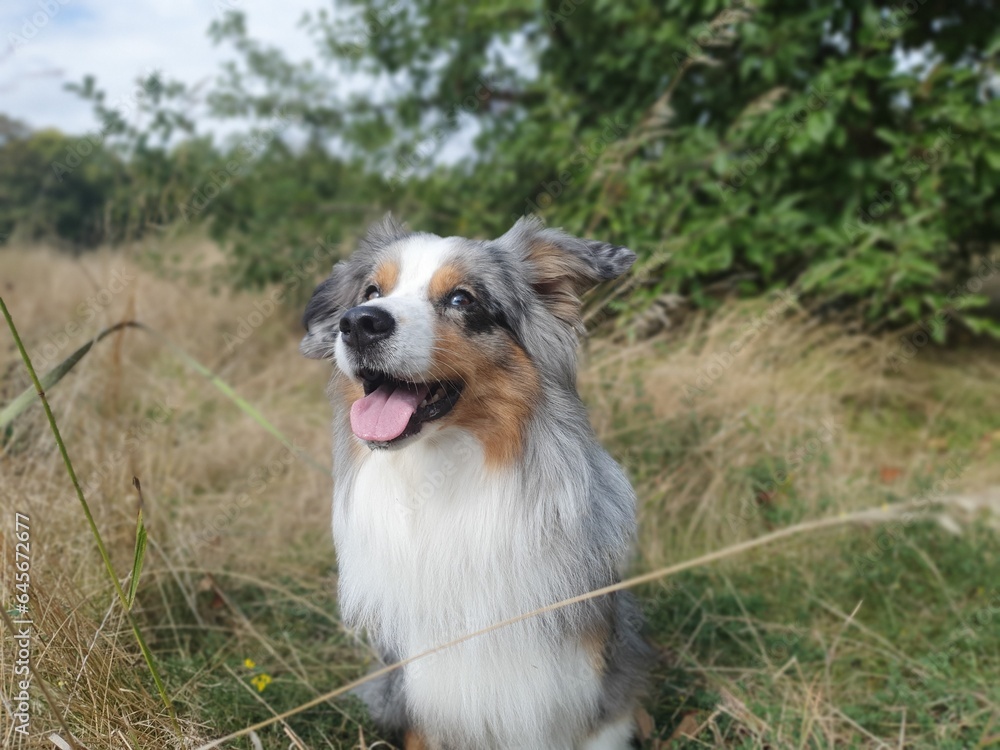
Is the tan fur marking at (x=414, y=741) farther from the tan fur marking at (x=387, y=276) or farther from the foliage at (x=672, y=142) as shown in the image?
the foliage at (x=672, y=142)

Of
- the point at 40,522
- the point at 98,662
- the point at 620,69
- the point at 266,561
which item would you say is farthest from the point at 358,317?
the point at 620,69

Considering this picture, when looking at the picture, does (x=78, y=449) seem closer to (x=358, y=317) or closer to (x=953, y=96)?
(x=358, y=317)

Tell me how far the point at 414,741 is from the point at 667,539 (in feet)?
6.97

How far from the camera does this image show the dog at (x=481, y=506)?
2.27m

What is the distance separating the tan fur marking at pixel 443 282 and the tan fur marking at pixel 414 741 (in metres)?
1.41

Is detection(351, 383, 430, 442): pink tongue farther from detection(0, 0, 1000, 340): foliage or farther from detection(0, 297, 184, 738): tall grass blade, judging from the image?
detection(0, 0, 1000, 340): foliage

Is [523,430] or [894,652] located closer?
[523,430]

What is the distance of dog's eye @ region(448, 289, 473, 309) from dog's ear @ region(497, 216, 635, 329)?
279 mm

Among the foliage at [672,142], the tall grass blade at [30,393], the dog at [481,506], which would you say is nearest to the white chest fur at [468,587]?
the dog at [481,506]

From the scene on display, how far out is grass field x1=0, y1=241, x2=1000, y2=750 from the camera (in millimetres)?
2678

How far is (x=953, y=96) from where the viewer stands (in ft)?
16.6

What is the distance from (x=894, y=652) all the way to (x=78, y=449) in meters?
3.95

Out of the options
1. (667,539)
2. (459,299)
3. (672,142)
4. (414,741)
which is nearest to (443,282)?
(459,299)

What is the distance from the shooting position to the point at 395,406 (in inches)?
87.2
